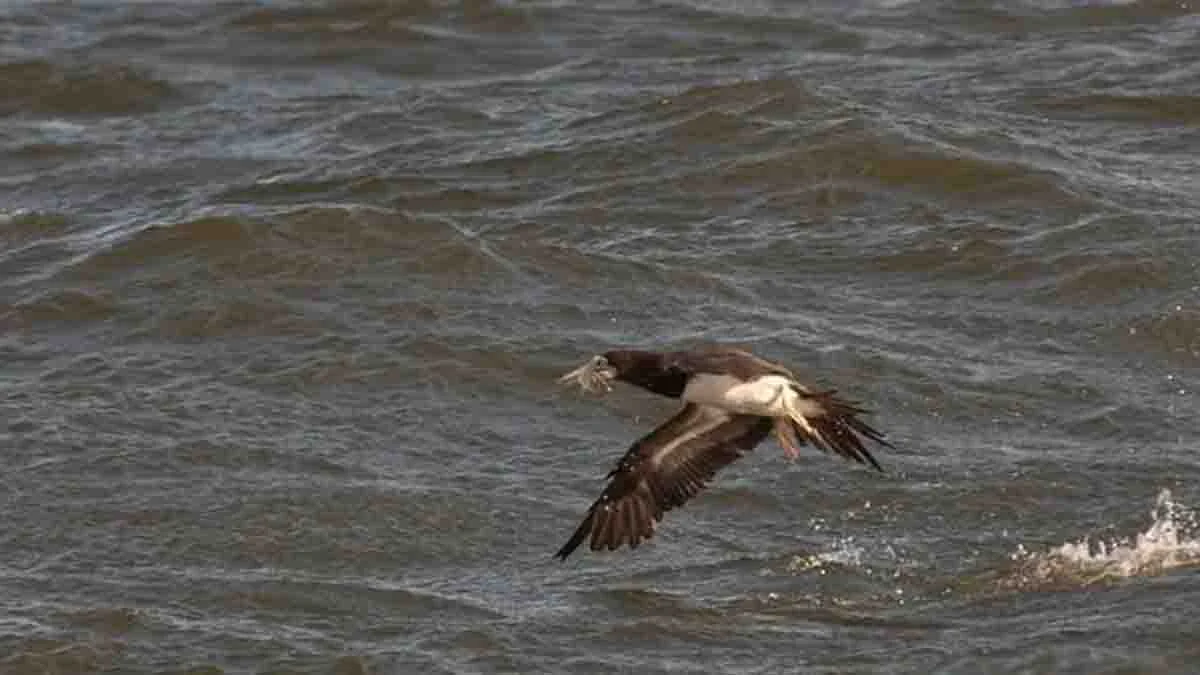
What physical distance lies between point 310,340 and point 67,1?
7.21 meters

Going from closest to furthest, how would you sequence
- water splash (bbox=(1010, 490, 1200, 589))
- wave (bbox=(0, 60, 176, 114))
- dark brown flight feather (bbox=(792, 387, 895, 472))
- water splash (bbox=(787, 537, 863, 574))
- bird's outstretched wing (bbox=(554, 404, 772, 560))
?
dark brown flight feather (bbox=(792, 387, 895, 472)), bird's outstretched wing (bbox=(554, 404, 772, 560)), water splash (bbox=(1010, 490, 1200, 589)), water splash (bbox=(787, 537, 863, 574)), wave (bbox=(0, 60, 176, 114))

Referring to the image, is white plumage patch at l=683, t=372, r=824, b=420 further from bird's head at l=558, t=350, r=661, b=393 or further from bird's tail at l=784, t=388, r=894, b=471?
bird's head at l=558, t=350, r=661, b=393

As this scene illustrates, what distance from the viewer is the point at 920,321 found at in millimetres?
13359

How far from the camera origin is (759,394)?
9.83 metres

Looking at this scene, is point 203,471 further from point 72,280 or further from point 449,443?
point 72,280

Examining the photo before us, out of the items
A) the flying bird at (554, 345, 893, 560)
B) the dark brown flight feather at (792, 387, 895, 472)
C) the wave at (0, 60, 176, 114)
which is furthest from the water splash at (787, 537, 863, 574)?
the wave at (0, 60, 176, 114)

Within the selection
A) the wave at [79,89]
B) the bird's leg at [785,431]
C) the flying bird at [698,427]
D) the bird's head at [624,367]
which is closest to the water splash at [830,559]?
the flying bird at [698,427]

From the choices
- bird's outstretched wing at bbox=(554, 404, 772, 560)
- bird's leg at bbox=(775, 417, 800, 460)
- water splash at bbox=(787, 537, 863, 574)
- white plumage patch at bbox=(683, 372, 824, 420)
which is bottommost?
water splash at bbox=(787, 537, 863, 574)

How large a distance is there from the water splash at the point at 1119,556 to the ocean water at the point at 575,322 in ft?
0.07

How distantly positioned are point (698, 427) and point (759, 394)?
0.47m

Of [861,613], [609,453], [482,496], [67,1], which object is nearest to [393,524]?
[482,496]

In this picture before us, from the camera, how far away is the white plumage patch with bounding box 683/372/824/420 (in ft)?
32.2

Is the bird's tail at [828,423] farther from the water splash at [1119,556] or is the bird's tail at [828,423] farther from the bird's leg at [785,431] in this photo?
the water splash at [1119,556]

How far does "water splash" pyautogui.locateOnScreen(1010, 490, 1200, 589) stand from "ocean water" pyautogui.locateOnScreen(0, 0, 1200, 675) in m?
0.02
